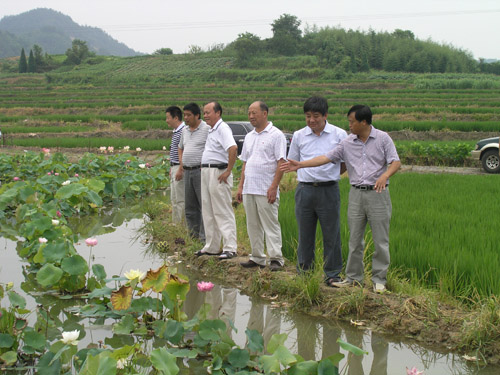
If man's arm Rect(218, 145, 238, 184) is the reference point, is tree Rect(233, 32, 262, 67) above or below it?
above

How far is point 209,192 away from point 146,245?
1780 mm

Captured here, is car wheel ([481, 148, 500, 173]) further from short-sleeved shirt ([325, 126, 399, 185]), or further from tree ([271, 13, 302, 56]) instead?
tree ([271, 13, 302, 56])

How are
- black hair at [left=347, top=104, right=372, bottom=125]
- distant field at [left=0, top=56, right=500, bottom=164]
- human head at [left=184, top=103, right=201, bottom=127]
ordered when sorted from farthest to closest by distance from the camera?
distant field at [left=0, top=56, right=500, bottom=164]
human head at [left=184, top=103, right=201, bottom=127]
black hair at [left=347, top=104, right=372, bottom=125]

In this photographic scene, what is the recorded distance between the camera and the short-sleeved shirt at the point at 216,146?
6.67 metres

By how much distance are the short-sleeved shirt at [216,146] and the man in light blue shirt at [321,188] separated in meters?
1.25

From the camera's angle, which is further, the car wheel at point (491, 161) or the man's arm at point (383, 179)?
the car wheel at point (491, 161)

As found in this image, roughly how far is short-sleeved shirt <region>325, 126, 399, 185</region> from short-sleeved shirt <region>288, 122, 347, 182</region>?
0.26 metres

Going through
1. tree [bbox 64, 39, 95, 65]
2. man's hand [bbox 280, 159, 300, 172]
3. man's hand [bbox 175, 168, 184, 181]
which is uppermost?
tree [bbox 64, 39, 95, 65]

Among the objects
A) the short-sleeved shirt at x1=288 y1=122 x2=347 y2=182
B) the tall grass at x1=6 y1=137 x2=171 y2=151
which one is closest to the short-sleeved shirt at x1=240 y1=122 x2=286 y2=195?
the short-sleeved shirt at x1=288 y1=122 x2=347 y2=182

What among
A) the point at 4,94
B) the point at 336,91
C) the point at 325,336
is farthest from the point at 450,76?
the point at 325,336

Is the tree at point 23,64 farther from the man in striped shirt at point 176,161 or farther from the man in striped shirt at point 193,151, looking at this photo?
the man in striped shirt at point 193,151

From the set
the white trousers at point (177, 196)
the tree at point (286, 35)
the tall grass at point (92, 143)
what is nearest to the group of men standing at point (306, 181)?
the white trousers at point (177, 196)

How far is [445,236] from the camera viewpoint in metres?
6.07

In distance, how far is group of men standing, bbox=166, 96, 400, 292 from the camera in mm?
5141
